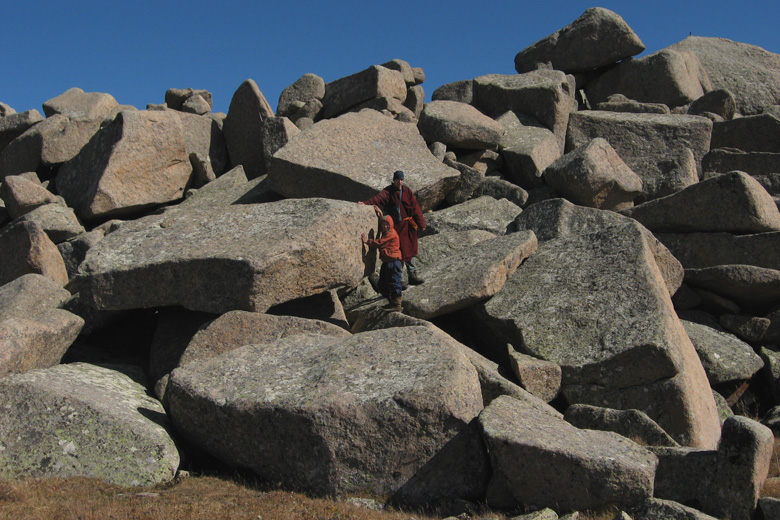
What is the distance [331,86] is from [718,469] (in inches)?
735

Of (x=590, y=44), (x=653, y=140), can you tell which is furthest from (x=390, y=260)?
(x=590, y=44)

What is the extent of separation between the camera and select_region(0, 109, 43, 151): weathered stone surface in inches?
866

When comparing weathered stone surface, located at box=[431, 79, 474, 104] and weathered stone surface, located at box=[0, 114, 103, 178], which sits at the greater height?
weathered stone surface, located at box=[431, 79, 474, 104]

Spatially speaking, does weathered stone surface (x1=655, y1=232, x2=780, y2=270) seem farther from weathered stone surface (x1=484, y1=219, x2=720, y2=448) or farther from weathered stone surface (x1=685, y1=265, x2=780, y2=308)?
weathered stone surface (x1=484, y1=219, x2=720, y2=448)

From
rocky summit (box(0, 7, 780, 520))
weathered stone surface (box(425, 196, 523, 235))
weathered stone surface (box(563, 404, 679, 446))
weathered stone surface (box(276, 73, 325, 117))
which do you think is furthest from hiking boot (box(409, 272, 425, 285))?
weathered stone surface (box(276, 73, 325, 117))

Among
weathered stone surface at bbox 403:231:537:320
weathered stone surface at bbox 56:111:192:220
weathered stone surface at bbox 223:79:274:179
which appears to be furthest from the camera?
weathered stone surface at bbox 223:79:274:179

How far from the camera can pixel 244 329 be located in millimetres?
10680

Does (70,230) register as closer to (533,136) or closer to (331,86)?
(331,86)

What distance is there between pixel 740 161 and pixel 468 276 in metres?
10.8

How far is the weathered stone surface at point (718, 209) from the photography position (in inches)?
576

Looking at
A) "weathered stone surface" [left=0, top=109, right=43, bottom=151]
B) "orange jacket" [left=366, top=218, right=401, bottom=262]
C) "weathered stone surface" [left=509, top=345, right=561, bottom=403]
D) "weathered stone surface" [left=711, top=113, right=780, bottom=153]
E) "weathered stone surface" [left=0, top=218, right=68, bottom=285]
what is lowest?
"weathered stone surface" [left=509, top=345, right=561, bottom=403]

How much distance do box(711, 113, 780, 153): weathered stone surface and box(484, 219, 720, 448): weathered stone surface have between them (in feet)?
34.2

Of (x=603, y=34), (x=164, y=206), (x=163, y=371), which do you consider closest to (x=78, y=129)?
(x=164, y=206)

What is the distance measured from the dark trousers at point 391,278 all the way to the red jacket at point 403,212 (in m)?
0.86
